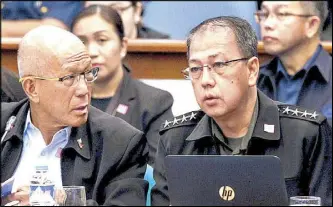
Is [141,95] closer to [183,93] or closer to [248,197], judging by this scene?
[183,93]

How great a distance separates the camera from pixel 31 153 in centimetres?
343

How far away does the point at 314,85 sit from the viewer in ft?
15.8

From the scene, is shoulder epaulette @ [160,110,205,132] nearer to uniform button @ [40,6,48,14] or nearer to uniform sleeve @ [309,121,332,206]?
uniform sleeve @ [309,121,332,206]

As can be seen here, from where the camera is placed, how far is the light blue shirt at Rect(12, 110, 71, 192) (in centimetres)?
336

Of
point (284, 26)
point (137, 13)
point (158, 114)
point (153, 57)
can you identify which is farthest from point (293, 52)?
point (137, 13)

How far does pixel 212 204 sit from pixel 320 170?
0.69m

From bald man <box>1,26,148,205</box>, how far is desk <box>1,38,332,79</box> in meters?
1.69

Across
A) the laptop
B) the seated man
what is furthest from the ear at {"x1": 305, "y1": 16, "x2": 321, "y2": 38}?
the laptop

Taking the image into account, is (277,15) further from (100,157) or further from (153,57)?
(100,157)

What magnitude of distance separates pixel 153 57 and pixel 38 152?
1.88 metres

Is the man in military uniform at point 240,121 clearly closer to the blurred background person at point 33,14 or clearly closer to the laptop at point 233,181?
the laptop at point 233,181

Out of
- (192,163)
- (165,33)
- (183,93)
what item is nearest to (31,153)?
(192,163)

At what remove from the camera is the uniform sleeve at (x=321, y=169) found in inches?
Answer: 127

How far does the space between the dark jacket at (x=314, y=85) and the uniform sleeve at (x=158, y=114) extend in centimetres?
54
